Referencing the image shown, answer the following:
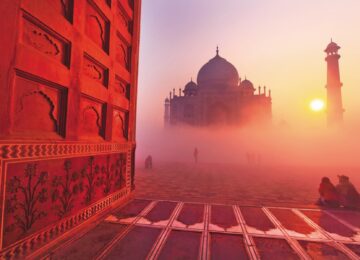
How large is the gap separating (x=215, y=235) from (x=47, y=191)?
2.55 meters

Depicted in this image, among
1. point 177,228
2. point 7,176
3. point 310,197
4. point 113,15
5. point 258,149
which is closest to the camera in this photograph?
point 7,176

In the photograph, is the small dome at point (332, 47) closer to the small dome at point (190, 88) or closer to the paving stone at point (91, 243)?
the small dome at point (190, 88)

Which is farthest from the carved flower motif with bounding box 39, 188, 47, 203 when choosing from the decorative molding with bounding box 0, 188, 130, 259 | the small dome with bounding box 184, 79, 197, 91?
the small dome with bounding box 184, 79, 197, 91

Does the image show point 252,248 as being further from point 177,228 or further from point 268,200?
point 268,200

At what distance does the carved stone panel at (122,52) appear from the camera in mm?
4500

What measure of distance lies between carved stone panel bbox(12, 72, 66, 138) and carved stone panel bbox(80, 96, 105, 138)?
1.51 ft

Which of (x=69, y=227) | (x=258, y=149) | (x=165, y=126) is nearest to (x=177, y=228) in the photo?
(x=69, y=227)

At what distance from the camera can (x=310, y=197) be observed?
585cm

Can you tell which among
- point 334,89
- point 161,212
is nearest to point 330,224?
point 161,212

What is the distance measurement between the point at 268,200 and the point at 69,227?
A: 492cm

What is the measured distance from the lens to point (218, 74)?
26500 millimetres

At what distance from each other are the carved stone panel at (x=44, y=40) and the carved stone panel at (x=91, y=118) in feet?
2.41

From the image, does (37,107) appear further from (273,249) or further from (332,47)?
(332,47)

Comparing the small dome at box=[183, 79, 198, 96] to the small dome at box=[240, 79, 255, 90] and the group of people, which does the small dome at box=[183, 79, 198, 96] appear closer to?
the small dome at box=[240, 79, 255, 90]
